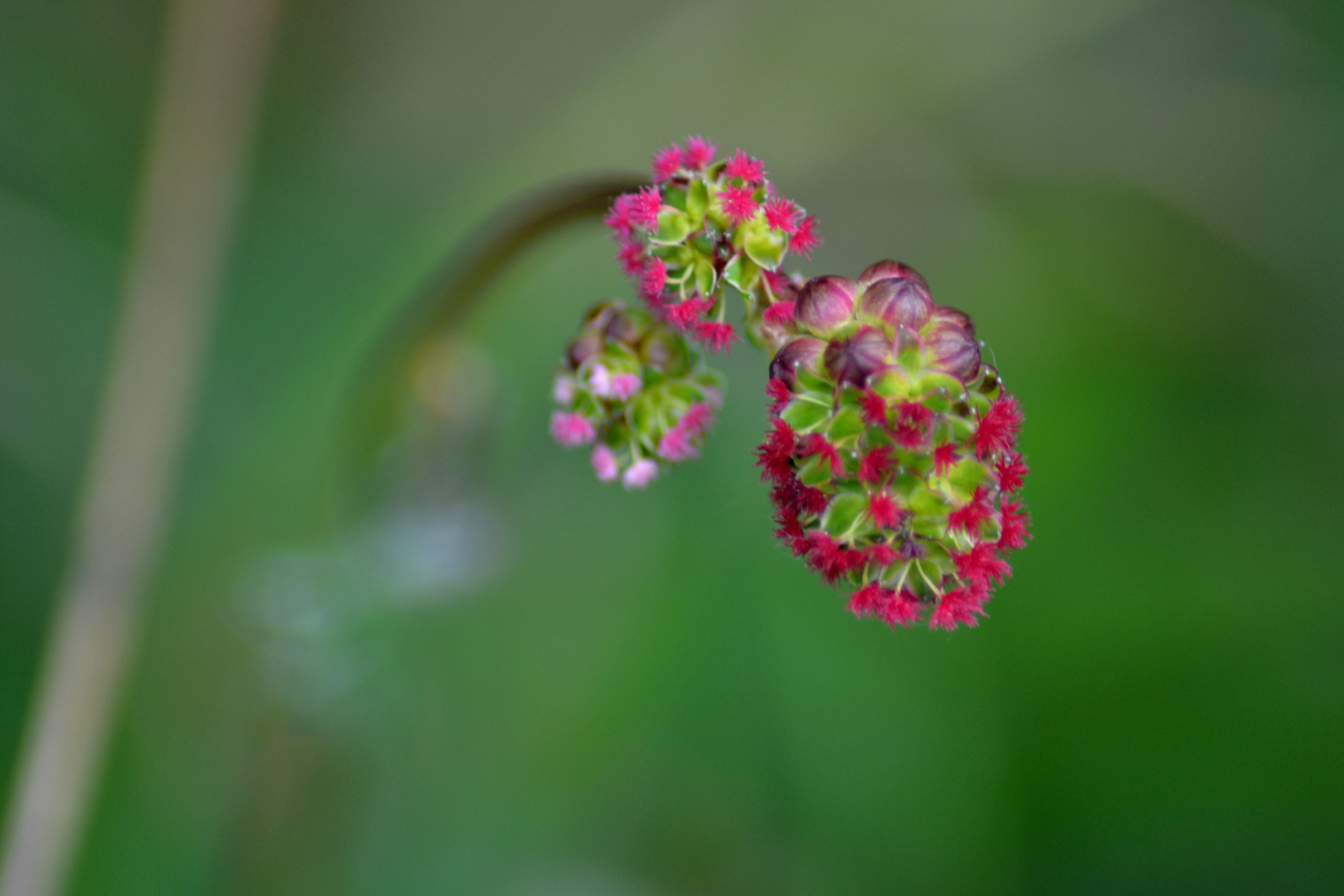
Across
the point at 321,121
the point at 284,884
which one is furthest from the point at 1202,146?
the point at 284,884

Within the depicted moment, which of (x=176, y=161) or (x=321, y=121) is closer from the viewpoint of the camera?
(x=176, y=161)

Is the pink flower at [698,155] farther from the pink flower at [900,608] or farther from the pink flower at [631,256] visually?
the pink flower at [900,608]

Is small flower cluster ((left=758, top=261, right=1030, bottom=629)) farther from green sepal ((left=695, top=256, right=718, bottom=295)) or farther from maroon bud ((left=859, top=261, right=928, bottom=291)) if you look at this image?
green sepal ((left=695, top=256, right=718, bottom=295))

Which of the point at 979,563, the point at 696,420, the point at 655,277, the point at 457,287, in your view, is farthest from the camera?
the point at 457,287

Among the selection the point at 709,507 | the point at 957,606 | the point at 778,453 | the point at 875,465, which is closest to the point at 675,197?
the point at 778,453

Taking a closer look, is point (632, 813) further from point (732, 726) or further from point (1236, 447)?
point (1236, 447)

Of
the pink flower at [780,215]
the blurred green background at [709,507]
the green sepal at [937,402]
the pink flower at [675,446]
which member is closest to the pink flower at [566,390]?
the pink flower at [675,446]

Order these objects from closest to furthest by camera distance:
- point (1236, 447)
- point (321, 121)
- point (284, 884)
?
point (284, 884) → point (1236, 447) → point (321, 121)

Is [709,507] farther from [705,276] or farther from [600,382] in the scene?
[705,276]
